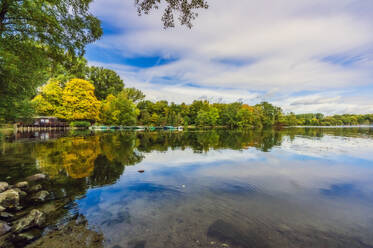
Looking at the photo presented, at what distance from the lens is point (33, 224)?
4.56 metres

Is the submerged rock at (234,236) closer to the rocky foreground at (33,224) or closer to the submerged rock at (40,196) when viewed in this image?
A: the rocky foreground at (33,224)

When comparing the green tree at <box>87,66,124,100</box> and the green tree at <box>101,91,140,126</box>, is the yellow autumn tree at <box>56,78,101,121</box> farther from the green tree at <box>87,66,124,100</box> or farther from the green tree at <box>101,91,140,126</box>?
the green tree at <box>87,66,124,100</box>

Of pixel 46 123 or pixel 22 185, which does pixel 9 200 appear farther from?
pixel 46 123

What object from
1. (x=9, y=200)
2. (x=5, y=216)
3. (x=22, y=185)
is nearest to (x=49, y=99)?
(x=22, y=185)

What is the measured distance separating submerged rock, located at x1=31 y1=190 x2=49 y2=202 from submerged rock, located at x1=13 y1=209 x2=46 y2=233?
1558 millimetres

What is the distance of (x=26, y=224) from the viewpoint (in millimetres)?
4484

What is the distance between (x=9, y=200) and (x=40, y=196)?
0.81m

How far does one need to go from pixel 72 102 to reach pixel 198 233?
51.7 meters

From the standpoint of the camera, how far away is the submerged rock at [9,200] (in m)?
5.47

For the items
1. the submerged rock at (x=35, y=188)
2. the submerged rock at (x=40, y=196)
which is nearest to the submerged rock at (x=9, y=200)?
the submerged rock at (x=40, y=196)

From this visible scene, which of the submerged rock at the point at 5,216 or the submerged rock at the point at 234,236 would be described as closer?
the submerged rock at the point at 234,236

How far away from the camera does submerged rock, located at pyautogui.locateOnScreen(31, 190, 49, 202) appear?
612 cm

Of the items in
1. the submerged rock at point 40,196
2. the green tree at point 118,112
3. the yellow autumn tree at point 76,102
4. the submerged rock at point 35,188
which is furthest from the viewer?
the green tree at point 118,112

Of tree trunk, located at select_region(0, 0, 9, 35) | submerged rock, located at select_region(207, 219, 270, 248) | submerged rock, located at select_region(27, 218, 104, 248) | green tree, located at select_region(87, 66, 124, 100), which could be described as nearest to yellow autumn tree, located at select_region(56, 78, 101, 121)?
green tree, located at select_region(87, 66, 124, 100)
